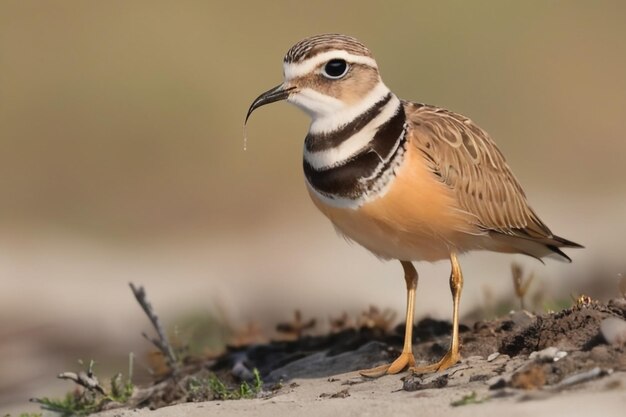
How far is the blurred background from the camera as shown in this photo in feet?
38.0

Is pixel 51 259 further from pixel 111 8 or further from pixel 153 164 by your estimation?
pixel 111 8

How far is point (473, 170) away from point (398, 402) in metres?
1.83

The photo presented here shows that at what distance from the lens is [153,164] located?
16.3m

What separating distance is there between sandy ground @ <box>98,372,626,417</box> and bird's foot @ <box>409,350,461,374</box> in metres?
0.13

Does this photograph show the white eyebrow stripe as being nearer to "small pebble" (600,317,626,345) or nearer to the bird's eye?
the bird's eye

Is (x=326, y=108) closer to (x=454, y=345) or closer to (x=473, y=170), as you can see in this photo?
(x=473, y=170)

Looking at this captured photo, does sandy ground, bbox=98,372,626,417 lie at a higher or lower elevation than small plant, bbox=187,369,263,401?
lower

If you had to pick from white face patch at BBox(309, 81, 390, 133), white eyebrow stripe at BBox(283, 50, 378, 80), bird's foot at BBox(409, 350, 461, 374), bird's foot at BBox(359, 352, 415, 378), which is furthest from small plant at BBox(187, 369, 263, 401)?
white eyebrow stripe at BBox(283, 50, 378, 80)

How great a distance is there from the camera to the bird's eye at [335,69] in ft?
21.3

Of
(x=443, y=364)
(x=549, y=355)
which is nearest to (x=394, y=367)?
(x=443, y=364)

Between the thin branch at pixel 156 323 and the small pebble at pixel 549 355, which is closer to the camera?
the small pebble at pixel 549 355

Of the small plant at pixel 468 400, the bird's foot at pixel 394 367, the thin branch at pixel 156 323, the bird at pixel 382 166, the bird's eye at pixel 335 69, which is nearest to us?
the small plant at pixel 468 400

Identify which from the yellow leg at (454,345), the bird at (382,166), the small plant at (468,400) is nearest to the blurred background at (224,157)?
the yellow leg at (454,345)

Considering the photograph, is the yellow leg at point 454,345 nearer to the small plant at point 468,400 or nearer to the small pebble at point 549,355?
the small pebble at point 549,355
